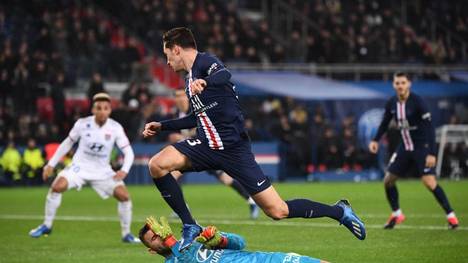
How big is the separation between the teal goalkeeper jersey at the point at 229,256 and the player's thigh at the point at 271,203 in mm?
1264

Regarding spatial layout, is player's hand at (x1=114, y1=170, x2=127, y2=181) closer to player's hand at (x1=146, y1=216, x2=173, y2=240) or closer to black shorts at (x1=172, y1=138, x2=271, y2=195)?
black shorts at (x1=172, y1=138, x2=271, y2=195)

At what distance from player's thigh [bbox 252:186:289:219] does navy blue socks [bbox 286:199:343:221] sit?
132mm

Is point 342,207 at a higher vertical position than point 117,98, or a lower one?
higher

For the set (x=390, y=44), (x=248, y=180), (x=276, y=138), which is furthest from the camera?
Answer: (x=390, y=44)

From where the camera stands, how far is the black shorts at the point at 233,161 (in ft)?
37.6

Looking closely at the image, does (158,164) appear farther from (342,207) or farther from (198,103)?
(342,207)

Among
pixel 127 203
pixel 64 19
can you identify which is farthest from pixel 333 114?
pixel 127 203

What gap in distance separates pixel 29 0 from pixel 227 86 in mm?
25032

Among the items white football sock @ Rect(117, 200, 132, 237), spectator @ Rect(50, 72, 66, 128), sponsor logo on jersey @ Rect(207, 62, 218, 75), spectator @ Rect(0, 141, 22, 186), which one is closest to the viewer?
sponsor logo on jersey @ Rect(207, 62, 218, 75)

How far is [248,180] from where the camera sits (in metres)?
11.4

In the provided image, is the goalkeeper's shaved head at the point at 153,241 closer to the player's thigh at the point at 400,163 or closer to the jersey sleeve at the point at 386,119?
the player's thigh at the point at 400,163

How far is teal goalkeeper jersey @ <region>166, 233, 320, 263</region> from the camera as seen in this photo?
31.4 feet

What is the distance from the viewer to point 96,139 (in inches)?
650

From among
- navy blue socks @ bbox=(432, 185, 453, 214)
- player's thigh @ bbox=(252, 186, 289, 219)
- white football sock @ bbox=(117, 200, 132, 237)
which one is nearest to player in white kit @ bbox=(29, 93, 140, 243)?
white football sock @ bbox=(117, 200, 132, 237)
